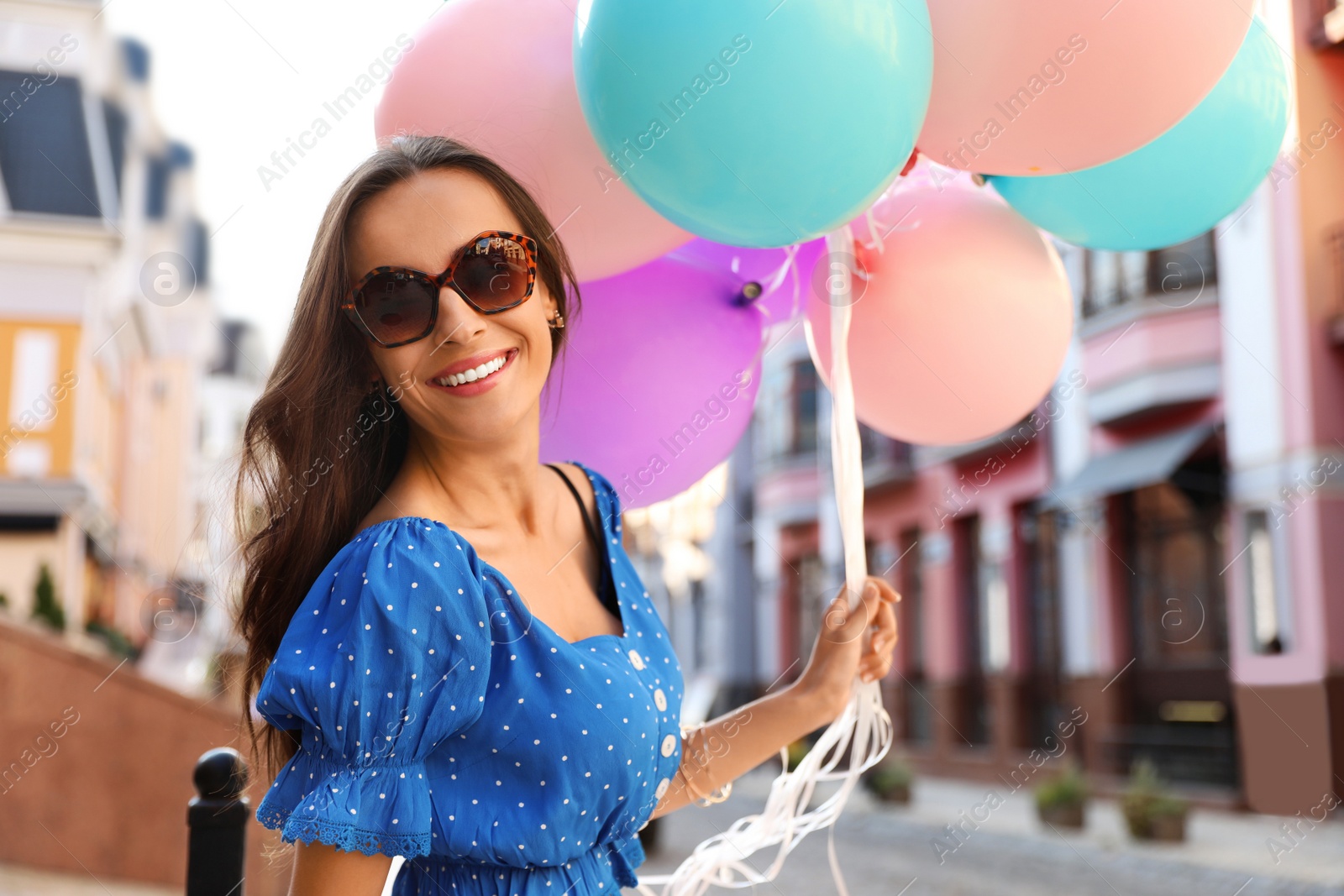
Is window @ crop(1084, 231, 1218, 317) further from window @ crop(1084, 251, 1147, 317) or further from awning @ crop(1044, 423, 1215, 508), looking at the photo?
awning @ crop(1044, 423, 1215, 508)

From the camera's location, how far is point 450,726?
1388mm

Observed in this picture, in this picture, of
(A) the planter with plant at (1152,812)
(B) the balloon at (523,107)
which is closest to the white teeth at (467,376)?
(B) the balloon at (523,107)

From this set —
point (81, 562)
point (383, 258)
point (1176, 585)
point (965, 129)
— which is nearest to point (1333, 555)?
point (1176, 585)

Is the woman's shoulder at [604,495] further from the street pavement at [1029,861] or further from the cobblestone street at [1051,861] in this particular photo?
the cobblestone street at [1051,861]

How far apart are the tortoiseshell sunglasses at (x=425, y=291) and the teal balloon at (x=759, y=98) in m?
0.28

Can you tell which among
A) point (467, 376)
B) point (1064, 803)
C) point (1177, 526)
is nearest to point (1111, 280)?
point (1177, 526)

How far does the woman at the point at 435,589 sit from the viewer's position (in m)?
1.34

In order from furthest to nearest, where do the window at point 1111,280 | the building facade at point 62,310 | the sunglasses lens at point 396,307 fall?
1. the building facade at point 62,310
2. the window at point 1111,280
3. the sunglasses lens at point 396,307

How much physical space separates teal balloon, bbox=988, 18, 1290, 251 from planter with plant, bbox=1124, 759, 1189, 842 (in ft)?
27.2

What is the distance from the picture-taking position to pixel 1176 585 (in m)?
12.5

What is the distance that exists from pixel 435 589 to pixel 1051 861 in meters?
8.99

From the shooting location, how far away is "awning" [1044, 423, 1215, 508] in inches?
464

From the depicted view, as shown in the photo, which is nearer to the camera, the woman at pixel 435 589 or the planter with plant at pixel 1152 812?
the woman at pixel 435 589

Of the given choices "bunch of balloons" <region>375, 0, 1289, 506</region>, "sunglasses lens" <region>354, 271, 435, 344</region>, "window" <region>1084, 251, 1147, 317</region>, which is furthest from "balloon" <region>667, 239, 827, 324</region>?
"window" <region>1084, 251, 1147, 317</region>
